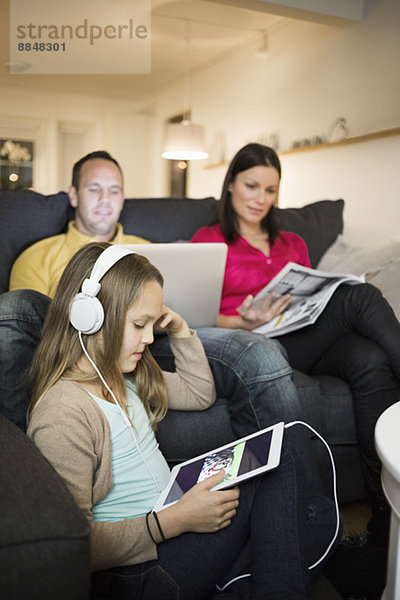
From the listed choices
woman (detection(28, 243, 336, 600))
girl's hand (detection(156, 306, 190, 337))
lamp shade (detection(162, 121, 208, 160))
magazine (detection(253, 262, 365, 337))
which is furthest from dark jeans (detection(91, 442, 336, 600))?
lamp shade (detection(162, 121, 208, 160))

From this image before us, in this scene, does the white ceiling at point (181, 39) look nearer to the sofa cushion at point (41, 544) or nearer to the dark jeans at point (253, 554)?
the dark jeans at point (253, 554)

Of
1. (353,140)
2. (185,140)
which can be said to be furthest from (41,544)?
(185,140)

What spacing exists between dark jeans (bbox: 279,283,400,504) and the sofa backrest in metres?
0.66

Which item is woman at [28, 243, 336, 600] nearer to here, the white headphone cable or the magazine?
the white headphone cable

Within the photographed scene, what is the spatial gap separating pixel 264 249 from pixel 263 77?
2.79 metres

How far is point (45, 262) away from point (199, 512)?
1180 mm

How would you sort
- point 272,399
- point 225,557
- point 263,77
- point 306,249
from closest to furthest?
point 225,557 → point 272,399 → point 306,249 → point 263,77

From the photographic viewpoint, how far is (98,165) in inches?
80.6

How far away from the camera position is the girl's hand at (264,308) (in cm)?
178

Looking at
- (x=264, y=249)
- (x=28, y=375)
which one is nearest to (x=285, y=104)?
(x=264, y=249)

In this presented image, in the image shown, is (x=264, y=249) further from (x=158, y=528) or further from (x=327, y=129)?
(x=327, y=129)

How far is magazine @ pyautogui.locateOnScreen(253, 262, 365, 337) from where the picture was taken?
5.54 feet

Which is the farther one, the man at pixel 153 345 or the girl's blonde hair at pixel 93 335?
the man at pixel 153 345

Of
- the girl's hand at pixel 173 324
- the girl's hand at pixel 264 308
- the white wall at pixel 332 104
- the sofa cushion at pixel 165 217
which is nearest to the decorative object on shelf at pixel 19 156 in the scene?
the white wall at pixel 332 104
